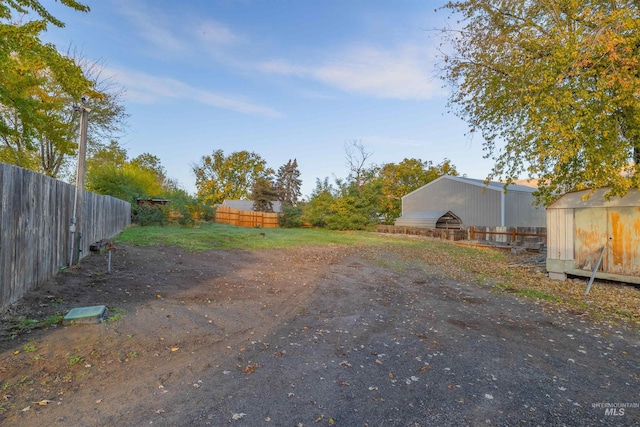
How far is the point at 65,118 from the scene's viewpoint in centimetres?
1627

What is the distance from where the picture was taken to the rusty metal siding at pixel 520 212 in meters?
17.7

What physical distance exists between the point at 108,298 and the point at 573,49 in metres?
9.81

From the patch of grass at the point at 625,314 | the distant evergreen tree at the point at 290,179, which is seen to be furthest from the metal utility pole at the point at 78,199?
the distant evergreen tree at the point at 290,179

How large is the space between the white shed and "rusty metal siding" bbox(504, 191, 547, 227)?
34.4ft

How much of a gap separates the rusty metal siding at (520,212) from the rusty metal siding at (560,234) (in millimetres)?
10354

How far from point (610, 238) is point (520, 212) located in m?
12.5

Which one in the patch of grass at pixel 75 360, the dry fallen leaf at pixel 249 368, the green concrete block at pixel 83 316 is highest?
the green concrete block at pixel 83 316

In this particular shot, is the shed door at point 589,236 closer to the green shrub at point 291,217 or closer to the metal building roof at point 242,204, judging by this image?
the green shrub at point 291,217

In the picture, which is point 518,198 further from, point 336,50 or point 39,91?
point 39,91

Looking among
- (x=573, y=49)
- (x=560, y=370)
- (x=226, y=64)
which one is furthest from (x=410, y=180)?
(x=560, y=370)

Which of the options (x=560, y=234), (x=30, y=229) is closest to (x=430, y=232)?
(x=560, y=234)

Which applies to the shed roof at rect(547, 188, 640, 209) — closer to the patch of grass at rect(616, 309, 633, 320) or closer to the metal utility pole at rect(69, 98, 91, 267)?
the patch of grass at rect(616, 309, 633, 320)

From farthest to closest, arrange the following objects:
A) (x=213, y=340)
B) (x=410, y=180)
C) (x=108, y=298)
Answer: (x=410, y=180) → (x=108, y=298) → (x=213, y=340)

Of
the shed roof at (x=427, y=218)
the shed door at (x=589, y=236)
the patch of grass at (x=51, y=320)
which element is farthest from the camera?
the shed roof at (x=427, y=218)
